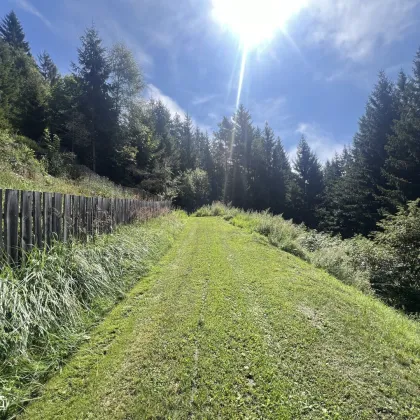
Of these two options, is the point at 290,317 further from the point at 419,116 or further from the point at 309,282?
the point at 419,116

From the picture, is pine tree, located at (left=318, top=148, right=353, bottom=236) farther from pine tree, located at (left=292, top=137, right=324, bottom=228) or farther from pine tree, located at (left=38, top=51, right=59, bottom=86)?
pine tree, located at (left=38, top=51, right=59, bottom=86)

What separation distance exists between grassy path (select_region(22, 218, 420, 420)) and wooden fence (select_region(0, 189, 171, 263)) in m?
1.64

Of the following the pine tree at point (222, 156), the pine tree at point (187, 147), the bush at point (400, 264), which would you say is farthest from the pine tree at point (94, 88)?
the bush at point (400, 264)

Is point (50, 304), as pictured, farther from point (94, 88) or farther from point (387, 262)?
point (94, 88)

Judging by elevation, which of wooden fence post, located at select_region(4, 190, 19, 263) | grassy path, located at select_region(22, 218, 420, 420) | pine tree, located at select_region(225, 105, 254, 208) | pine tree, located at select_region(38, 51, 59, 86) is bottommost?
grassy path, located at select_region(22, 218, 420, 420)

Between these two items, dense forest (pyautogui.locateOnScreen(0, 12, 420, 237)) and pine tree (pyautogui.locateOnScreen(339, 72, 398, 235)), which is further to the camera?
pine tree (pyautogui.locateOnScreen(339, 72, 398, 235))

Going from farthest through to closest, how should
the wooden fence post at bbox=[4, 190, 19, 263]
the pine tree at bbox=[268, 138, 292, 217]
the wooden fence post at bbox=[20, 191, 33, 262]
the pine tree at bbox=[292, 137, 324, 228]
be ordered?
the pine tree at bbox=[268, 138, 292, 217] < the pine tree at bbox=[292, 137, 324, 228] < the wooden fence post at bbox=[20, 191, 33, 262] < the wooden fence post at bbox=[4, 190, 19, 263]

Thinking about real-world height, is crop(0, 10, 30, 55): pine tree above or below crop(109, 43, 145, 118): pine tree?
above

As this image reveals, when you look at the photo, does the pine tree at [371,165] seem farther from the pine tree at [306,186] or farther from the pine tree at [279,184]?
the pine tree at [279,184]

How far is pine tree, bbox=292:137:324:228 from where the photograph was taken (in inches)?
1180

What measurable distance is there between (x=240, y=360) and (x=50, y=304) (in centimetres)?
239

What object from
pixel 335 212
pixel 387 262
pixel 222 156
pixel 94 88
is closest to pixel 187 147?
pixel 222 156

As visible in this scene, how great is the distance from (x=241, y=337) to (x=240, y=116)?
34072 mm

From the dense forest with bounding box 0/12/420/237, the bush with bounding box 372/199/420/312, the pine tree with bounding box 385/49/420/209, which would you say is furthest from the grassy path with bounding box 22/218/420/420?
the pine tree with bounding box 385/49/420/209
